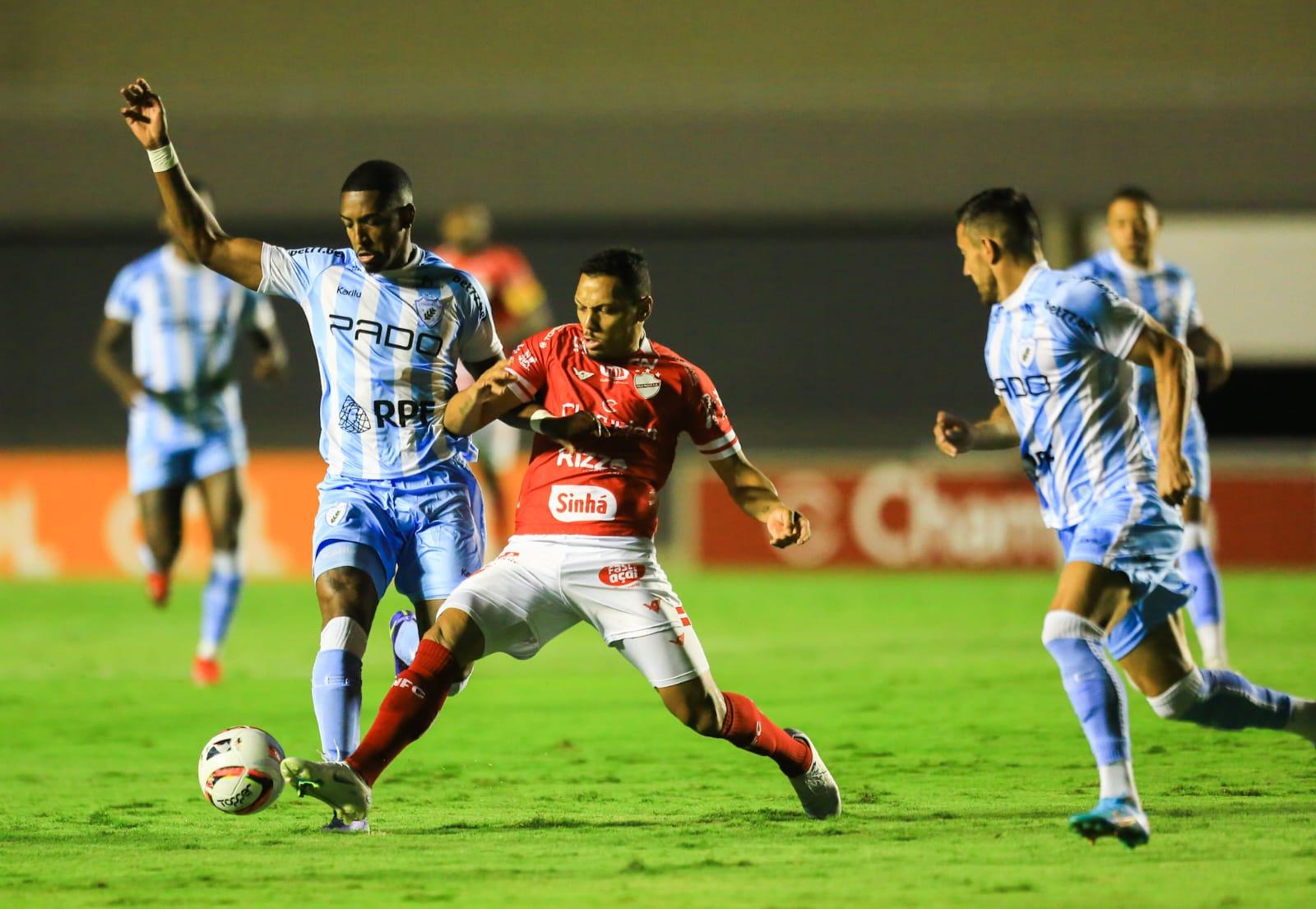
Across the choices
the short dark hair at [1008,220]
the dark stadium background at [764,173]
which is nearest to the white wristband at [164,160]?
the short dark hair at [1008,220]

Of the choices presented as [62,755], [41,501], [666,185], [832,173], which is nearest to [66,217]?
[41,501]

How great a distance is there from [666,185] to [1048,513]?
15.6 meters

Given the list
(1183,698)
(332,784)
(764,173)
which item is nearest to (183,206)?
(332,784)

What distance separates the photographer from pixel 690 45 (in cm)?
2189

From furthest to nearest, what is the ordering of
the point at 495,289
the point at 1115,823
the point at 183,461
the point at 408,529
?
the point at 495,289
the point at 183,461
the point at 408,529
the point at 1115,823

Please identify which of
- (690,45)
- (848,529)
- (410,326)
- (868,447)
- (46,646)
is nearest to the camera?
(410,326)

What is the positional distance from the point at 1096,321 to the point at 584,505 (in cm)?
168

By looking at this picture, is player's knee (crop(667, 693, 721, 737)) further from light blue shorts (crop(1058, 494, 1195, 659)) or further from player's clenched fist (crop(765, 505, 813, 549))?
light blue shorts (crop(1058, 494, 1195, 659))

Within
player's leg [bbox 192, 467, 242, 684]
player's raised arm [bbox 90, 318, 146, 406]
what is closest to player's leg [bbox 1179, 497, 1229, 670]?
player's leg [bbox 192, 467, 242, 684]

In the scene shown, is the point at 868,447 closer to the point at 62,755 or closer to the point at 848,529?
the point at 848,529

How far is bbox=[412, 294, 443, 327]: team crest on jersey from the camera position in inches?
239

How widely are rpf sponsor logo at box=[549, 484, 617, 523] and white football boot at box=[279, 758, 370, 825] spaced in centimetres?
103

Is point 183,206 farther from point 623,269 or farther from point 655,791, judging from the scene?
point 655,791

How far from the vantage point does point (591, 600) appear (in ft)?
18.0
